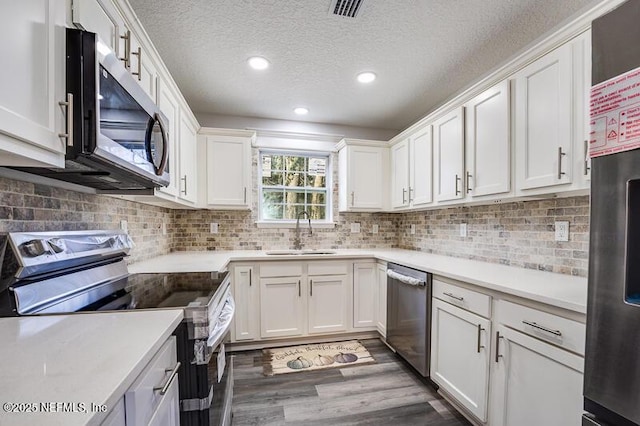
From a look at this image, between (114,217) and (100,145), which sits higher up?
(100,145)

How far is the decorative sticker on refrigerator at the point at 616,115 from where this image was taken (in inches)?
28.9

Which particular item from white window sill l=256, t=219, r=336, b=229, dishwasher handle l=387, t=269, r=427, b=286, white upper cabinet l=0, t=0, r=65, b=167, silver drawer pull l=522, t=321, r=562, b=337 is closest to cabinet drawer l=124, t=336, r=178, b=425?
white upper cabinet l=0, t=0, r=65, b=167

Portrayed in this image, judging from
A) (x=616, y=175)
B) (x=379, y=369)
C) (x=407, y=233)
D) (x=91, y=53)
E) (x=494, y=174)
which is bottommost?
(x=379, y=369)

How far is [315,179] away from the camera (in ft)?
11.6

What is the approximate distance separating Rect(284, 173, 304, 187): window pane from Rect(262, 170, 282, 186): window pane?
83mm

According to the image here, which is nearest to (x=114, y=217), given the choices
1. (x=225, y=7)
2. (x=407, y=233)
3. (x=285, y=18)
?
(x=225, y=7)

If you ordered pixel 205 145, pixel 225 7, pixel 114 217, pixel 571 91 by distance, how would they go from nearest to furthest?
pixel 571 91 → pixel 225 7 → pixel 114 217 → pixel 205 145

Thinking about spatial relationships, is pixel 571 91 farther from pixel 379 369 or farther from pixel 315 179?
pixel 315 179

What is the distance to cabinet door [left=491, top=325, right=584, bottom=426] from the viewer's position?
3.72 feet

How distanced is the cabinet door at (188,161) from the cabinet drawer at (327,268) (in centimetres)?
127

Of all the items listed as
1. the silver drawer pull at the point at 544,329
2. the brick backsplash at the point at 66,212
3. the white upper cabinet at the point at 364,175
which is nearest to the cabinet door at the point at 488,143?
the silver drawer pull at the point at 544,329

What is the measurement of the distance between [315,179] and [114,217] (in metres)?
2.18

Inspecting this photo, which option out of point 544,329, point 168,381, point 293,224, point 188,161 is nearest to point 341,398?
point 544,329

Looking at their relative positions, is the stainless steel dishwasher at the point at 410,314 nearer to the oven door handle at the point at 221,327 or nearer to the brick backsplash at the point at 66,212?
the oven door handle at the point at 221,327
